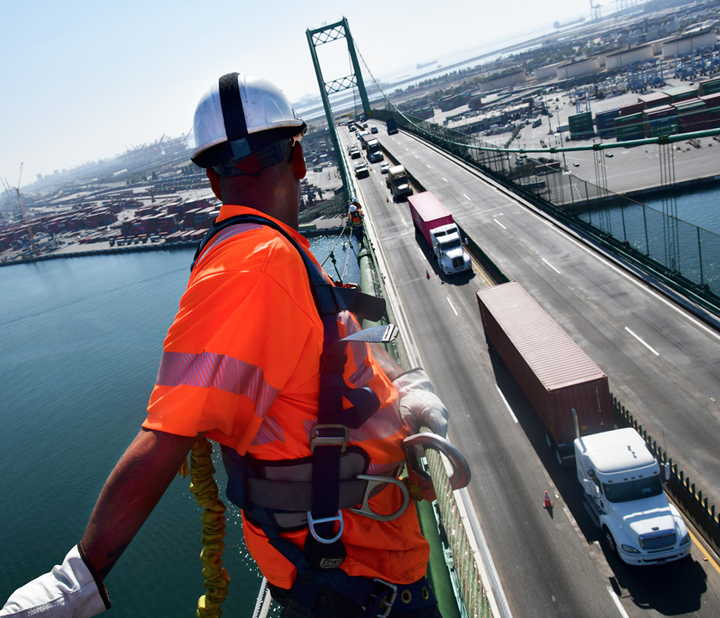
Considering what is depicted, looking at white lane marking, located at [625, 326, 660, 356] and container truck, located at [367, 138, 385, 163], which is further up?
container truck, located at [367, 138, 385, 163]

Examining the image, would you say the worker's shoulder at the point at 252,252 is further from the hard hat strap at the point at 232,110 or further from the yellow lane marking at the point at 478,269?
the yellow lane marking at the point at 478,269

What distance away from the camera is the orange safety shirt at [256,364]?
1.34 metres

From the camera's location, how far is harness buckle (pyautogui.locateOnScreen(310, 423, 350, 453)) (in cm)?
174

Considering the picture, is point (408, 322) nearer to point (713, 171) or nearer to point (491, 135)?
point (713, 171)

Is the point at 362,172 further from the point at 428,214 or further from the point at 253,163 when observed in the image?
the point at 253,163

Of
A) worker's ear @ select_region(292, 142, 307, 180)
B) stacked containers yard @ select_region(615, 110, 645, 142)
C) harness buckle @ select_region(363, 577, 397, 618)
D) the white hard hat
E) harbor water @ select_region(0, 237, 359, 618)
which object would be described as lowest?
harbor water @ select_region(0, 237, 359, 618)

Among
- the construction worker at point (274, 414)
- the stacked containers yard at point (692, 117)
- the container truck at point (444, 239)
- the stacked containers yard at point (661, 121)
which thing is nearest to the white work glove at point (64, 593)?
the construction worker at point (274, 414)

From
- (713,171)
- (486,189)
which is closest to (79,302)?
(486,189)

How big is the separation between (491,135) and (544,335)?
314ft

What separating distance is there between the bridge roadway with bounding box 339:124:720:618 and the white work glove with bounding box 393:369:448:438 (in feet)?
35.4

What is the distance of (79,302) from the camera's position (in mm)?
70000

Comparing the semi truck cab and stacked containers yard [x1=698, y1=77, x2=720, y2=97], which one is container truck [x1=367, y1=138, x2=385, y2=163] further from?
stacked containers yard [x1=698, y1=77, x2=720, y2=97]

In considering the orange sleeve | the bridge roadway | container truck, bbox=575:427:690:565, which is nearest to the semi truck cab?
the bridge roadway

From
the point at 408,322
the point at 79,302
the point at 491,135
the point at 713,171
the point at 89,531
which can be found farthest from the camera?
the point at 491,135
